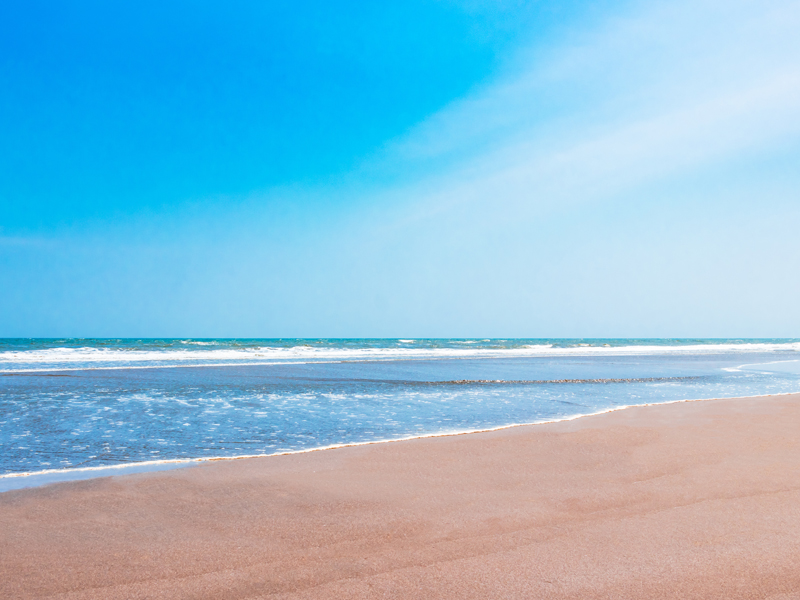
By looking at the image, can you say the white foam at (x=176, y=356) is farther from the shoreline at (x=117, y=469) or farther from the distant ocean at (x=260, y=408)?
the shoreline at (x=117, y=469)

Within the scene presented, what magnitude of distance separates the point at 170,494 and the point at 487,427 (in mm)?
5035

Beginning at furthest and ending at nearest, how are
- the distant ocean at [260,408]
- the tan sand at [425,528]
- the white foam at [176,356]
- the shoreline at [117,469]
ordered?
the white foam at [176,356]
the distant ocean at [260,408]
the shoreline at [117,469]
the tan sand at [425,528]

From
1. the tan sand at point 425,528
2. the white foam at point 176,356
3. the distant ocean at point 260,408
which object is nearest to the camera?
the tan sand at point 425,528

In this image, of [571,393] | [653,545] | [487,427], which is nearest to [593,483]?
[653,545]

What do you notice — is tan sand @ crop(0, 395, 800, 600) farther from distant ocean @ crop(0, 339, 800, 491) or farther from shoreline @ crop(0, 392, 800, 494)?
distant ocean @ crop(0, 339, 800, 491)

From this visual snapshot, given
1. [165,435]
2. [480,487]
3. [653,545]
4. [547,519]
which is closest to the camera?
[653,545]

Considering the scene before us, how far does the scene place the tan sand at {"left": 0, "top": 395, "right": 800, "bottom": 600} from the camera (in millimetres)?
2994

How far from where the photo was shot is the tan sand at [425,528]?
118 inches

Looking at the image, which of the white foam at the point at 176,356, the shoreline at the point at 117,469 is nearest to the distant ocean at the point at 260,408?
the shoreline at the point at 117,469

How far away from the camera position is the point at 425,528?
12.5 ft

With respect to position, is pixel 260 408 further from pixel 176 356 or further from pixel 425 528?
pixel 176 356

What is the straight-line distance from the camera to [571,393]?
43.9 ft

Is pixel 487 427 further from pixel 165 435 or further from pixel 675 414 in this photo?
pixel 165 435

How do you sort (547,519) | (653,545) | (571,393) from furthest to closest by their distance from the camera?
(571,393) < (547,519) < (653,545)
